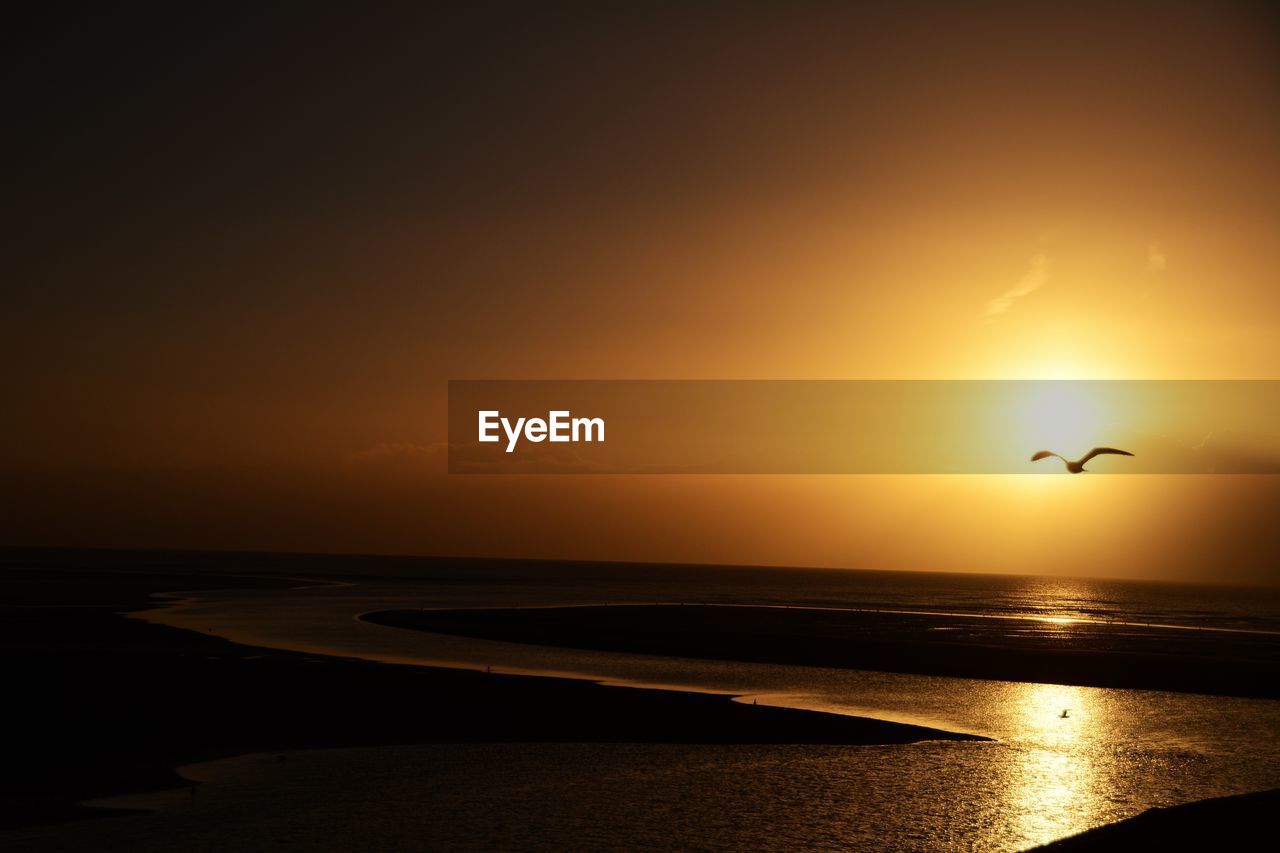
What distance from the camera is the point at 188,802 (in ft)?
69.3

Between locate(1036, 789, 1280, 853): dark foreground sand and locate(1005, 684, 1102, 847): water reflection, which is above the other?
locate(1036, 789, 1280, 853): dark foreground sand

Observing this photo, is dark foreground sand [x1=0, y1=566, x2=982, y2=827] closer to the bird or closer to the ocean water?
the ocean water

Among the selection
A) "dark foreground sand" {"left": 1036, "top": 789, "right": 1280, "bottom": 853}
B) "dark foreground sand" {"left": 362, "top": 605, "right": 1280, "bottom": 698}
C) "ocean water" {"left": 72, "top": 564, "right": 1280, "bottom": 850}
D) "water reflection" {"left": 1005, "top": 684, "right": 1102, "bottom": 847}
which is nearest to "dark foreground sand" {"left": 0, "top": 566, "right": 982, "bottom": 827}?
"ocean water" {"left": 72, "top": 564, "right": 1280, "bottom": 850}

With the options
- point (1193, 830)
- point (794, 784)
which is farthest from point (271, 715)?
point (1193, 830)

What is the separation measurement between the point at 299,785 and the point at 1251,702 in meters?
32.2

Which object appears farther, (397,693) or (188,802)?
(397,693)

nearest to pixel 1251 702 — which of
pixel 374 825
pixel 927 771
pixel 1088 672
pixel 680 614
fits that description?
pixel 1088 672

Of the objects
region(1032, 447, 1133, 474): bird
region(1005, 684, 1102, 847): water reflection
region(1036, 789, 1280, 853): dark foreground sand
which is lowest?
region(1005, 684, 1102, 847): water reflection

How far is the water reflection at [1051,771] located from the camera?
20578mm

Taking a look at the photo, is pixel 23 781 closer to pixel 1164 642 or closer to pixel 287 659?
pixel 287 659

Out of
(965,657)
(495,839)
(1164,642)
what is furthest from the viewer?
(1164,642)

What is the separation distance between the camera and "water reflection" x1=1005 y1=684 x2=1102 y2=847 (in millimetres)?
20578

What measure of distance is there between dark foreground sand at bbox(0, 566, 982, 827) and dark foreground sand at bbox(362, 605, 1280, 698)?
50.3 feet

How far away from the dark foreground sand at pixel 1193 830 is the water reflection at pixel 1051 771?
24.7 inches
